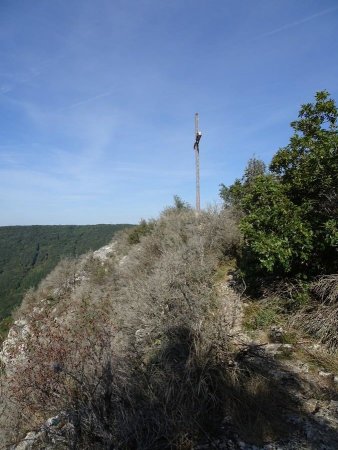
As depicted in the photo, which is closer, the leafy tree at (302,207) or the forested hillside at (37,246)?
the leafy tree at (302,207)

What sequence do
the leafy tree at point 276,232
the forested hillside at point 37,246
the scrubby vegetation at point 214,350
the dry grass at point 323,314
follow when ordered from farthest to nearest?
the forested hillside at point 37,246 < the leafy tree at point 276,232 < the dry grass at point 323,314 < the scrubby vegetation at point 214,350

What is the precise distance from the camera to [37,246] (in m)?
110

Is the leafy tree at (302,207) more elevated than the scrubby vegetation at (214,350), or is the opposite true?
the leafy tree at (302,207)

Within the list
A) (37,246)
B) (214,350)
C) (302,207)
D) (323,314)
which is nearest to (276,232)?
(302,207)

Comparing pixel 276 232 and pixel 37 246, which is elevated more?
pixel 37 246

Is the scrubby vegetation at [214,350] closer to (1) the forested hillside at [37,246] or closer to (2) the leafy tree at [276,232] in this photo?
(2) the leafy tree at [276,232]

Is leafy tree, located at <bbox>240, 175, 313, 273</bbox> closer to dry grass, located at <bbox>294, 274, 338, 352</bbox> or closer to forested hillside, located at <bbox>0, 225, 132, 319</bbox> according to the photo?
dry grass, located at <bbox>294, 274, 338, 352</bbox>

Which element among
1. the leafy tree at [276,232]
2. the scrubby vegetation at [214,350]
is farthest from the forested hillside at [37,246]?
the scrubby vegetation at [214,350]

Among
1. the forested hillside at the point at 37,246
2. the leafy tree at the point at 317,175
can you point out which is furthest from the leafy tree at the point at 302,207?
the forested hillside at the point at 37,246

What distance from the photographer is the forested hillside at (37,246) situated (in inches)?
3221

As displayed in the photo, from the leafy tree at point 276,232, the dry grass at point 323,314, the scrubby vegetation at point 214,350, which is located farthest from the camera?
the leafy tree at point 276,232

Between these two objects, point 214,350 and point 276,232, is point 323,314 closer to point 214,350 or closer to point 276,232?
point 276,232

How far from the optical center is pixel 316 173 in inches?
249

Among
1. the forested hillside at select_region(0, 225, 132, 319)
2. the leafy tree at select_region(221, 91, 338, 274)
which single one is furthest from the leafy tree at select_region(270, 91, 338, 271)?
the forested hillside at select_region(0, 225, 132, 319)
